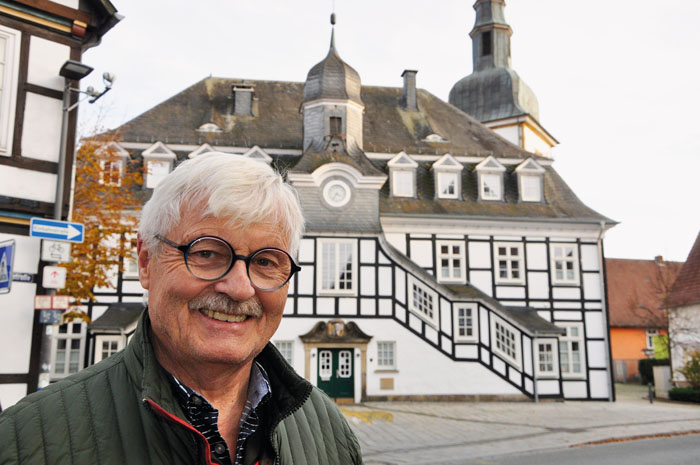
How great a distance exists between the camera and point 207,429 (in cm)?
176

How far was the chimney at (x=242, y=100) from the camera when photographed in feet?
94.6

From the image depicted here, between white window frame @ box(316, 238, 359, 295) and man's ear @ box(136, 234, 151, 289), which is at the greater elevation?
white window frame @ box(316, 238, 359, 295)

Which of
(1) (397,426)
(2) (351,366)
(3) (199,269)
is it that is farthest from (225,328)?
(2) (351,366)

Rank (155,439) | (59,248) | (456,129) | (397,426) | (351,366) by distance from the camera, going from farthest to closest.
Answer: (456,129) → (351,366) → (397,426) → (59,248) → (155,439)

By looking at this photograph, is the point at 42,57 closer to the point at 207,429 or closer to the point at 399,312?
the point at 207,429

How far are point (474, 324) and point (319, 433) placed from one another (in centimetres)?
2145

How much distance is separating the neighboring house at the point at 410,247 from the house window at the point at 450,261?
0.18 ft

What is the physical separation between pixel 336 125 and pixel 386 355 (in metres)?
9.49

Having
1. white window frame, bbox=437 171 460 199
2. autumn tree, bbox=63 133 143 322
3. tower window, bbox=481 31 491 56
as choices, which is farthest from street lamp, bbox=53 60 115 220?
tower window, bbox=481 31 491 56

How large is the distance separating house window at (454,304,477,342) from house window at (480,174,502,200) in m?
5.58

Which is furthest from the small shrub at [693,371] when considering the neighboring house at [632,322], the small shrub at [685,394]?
the neighboring house at [632,322]

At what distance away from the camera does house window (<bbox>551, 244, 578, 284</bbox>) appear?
83.0 feet

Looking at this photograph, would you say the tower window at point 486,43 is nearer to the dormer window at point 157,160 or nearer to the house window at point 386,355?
the dormer window at point 157,160

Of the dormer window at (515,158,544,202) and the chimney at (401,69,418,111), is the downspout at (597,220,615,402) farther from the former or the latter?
the chimney at (401,69,418,111)
